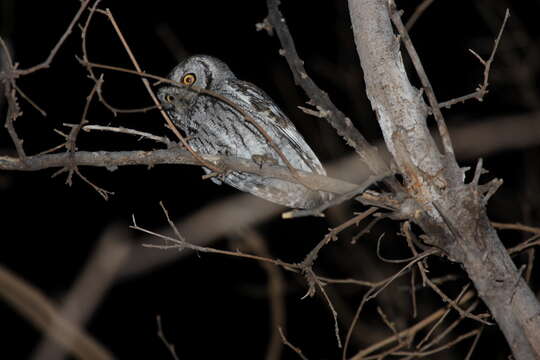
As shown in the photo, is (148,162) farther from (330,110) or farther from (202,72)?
(202,72)

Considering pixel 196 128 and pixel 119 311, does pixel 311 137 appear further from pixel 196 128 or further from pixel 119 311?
pixel 196 128

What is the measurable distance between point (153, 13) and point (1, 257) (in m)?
3.91

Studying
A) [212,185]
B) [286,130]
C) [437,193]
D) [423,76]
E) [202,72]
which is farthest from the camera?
[212,185]

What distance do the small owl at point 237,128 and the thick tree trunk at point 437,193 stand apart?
1092mm

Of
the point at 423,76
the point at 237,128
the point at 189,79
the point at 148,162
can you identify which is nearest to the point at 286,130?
the point at 237,128

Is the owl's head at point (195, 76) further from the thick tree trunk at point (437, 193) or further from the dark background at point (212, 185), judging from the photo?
the dark background at point (212, 185)

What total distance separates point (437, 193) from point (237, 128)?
1.50 meters

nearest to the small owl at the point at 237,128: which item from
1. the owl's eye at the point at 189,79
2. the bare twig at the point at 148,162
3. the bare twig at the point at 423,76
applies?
the owl's eye at the point at 189,79

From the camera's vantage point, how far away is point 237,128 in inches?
135

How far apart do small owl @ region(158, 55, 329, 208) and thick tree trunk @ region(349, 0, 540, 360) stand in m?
1.09

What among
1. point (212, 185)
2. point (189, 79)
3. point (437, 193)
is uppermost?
point (189, 79)

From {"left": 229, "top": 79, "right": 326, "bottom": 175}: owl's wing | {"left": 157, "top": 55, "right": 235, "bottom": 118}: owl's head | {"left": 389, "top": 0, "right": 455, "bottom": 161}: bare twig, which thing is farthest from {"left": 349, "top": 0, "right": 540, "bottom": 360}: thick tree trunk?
{"left": 157, "top": 55, "right": 235, "bottom": 118}: owl's head

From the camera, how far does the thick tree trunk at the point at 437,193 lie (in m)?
2.14

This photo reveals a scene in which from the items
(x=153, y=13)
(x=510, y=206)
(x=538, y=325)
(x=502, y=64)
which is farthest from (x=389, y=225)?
(x=538, y=325)
